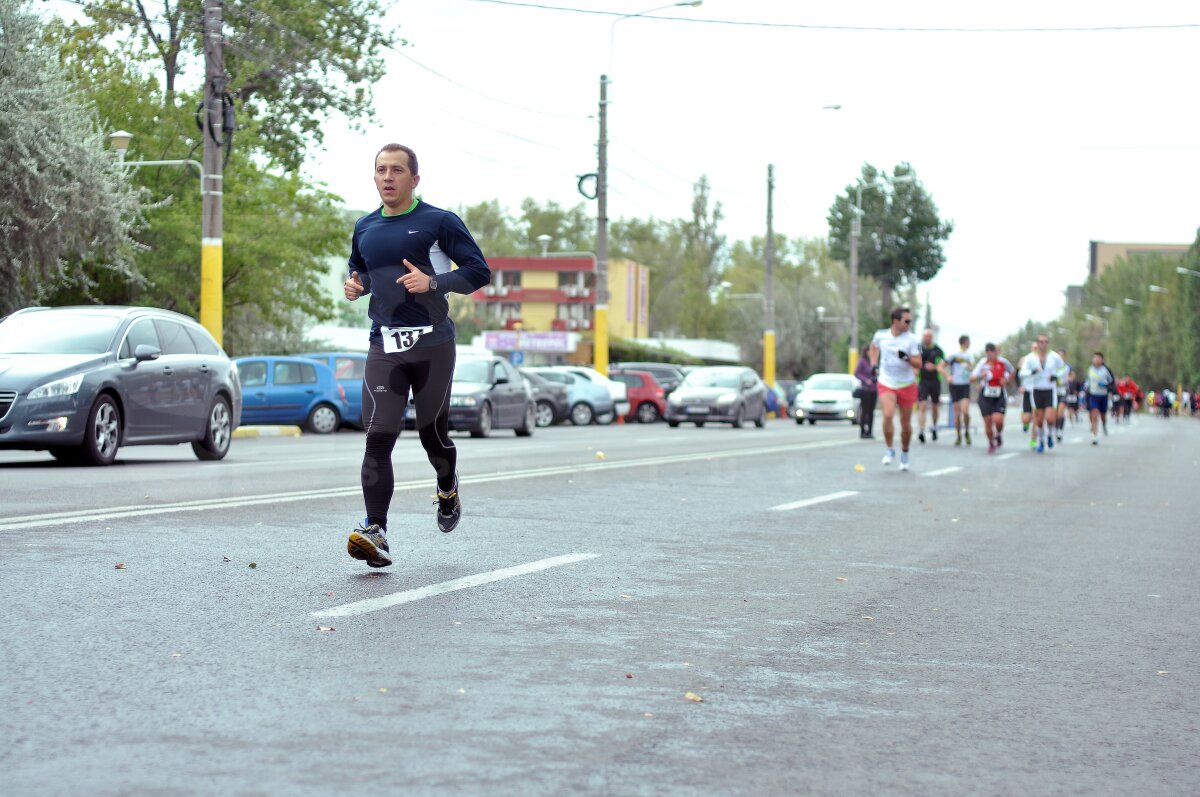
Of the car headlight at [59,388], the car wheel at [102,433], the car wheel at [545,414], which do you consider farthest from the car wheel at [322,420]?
the car headlight at [59,388]

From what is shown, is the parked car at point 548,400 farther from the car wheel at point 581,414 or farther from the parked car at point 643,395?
the parked car at point 643,395

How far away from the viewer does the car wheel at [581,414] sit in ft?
128

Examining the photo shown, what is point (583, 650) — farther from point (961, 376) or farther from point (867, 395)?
point (867, 395)

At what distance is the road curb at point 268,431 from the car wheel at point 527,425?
3.78m

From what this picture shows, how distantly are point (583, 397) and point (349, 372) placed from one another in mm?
8508

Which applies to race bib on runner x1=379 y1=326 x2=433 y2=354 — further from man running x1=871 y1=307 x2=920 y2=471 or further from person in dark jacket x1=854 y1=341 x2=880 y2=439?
person in dark jacket x1=854 y1=341 x2=880 y2=439

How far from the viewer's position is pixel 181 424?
16.6 meters

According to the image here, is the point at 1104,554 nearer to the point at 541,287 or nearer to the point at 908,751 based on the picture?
the point at 908,751

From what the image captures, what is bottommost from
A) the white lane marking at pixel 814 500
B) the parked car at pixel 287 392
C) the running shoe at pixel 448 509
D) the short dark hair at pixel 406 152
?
the white lane marking at pixel 814 500

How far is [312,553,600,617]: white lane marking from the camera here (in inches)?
254

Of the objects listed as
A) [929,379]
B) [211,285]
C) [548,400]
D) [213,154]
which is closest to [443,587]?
[213,154]

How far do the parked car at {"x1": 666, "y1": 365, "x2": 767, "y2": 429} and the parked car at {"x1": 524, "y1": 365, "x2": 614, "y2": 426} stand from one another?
1720 millimetres

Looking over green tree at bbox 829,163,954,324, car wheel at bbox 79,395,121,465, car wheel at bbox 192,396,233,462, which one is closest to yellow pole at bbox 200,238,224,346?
car wheel at bbox 192,396,233,462

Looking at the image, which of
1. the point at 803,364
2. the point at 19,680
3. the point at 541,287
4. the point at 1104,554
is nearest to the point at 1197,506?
the point at 1104,554
